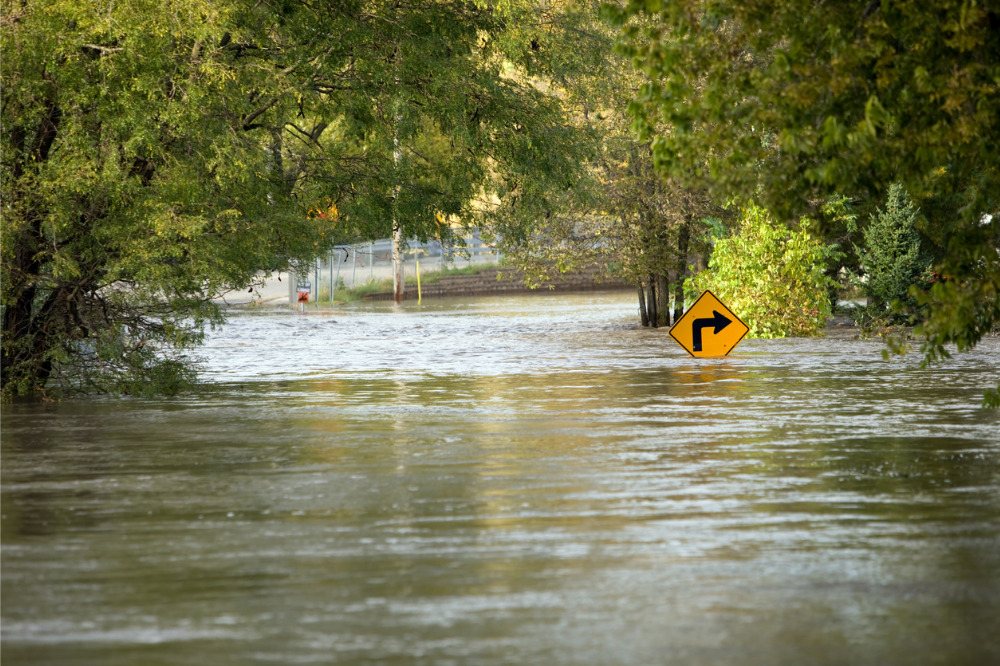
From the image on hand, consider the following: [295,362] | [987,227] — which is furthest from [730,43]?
[295,362]

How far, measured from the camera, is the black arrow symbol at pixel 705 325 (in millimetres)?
24797

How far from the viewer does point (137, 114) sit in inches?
680

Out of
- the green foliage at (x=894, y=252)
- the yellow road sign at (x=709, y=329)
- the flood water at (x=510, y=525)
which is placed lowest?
the flood water at (x=510, y=525)

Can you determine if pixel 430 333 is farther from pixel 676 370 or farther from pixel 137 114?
pixel 137 114

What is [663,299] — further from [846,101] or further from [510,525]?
[510,525]

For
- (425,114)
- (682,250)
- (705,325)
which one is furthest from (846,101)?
(682,250)

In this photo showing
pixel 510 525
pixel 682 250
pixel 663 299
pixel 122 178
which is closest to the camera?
pixel 510 525

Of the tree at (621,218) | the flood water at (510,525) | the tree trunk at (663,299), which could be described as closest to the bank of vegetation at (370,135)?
the flood water at (510,525)

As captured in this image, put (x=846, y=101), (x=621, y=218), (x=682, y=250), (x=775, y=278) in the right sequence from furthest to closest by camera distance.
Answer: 1. (x=682, y=250)
2. (x=621, y=218)
3. (x=775, y=278)
4. (x=846, y=101)

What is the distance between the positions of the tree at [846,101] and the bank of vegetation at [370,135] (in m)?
0.02

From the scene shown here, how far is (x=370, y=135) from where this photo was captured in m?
22.2

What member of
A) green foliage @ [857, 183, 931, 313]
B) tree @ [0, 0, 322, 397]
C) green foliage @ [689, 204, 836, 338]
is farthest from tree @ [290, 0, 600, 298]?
green foliage @ [857, 183, 931, 313]

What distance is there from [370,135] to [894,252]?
12.9 meters

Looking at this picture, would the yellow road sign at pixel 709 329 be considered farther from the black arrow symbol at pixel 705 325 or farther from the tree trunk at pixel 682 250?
the tree trunk at pixel 682 250
